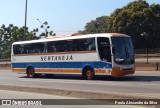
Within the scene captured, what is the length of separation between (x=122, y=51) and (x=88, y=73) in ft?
10.7

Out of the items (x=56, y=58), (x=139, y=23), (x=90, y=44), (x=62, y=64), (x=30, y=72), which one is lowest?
(x=30, y=72)

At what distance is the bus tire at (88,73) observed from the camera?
28.4 metres

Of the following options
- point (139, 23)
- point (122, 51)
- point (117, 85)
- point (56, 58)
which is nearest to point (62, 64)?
point (56, 58)

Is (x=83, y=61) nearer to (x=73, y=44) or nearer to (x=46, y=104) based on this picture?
(x=73, y=44)

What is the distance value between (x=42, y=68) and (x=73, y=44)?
4898mm

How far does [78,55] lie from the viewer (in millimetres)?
29328

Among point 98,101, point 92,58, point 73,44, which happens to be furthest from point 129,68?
point 98,101

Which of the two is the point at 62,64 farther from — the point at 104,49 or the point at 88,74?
the point at 104,49

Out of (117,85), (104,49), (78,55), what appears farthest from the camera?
(78,55)

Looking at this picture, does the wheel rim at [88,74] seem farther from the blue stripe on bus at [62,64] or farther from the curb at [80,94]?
the curb at [80,94]

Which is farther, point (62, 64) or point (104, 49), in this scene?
point (62, 64)

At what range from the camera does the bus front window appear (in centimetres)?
2692

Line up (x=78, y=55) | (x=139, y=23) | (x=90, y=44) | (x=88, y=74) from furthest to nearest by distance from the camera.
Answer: (x=139, y=23), (x=78, y=55), (x=88, y=74), (x=90, y=44)

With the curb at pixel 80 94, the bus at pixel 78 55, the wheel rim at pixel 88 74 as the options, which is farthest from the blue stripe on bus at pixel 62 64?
the curb at pixel 80 94
